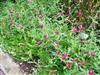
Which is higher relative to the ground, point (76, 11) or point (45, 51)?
point (76, 11)

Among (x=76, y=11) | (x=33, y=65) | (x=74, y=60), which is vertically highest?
(x=76, y=11)

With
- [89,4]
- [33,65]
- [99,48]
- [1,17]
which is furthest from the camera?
[1,17]

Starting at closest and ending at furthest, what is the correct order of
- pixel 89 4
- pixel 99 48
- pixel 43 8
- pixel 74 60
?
1. pixel 74 60
2. pixel 99 48
3. pixel 89 4
4. pixel 43 8

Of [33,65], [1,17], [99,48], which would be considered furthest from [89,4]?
[1,17]

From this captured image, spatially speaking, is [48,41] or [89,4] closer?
[48,41]

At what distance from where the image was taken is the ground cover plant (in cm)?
303

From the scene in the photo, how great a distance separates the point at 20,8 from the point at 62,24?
933 millimetres

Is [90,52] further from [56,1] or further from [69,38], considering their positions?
[56,1]

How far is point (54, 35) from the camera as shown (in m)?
3.30

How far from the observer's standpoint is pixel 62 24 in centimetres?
378

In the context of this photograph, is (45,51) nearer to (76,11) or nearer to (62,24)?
(62,24)

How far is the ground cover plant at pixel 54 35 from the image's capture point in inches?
119

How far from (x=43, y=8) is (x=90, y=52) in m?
1.29

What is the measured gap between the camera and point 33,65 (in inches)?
134
